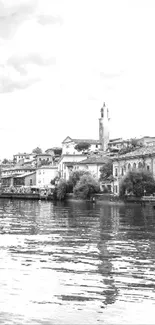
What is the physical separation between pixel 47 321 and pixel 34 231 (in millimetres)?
24432

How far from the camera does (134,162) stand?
335 feet

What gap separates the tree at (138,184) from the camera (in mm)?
86438

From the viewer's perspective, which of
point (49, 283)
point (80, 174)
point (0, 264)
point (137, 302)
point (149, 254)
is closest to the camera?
point (137, 302)

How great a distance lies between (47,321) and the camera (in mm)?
14633

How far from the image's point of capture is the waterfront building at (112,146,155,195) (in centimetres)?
9606

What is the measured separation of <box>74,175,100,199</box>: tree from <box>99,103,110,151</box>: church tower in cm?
7306

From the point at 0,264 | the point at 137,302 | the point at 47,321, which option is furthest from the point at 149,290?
the point at 0,264

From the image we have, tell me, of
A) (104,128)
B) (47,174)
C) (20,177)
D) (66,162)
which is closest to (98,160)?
(66,162)

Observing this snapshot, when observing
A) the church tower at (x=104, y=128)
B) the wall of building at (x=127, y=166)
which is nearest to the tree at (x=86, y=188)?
the wall of building at (x=127, y=166)

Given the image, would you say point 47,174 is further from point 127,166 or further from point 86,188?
point 86,188

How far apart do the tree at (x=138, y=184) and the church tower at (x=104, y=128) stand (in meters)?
87.1

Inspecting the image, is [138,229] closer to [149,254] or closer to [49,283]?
[149,254]

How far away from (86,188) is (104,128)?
90.0 metres

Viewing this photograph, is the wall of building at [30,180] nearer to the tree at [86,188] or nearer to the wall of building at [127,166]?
the wall of building at [127,166]
